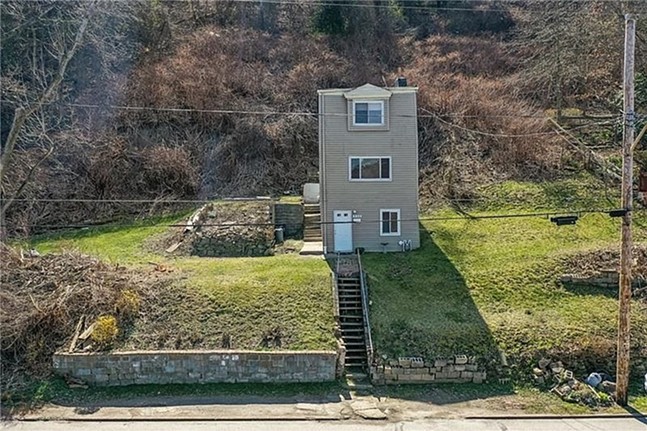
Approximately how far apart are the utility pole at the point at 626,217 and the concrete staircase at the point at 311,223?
11364 mm

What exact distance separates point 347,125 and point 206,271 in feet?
23.1

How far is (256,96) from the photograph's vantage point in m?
31.7

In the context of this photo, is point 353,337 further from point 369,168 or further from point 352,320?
point 369,168

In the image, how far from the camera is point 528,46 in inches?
1309

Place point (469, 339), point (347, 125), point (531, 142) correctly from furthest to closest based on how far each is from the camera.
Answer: point (531, 142)
point (347, 125)
point (469, 339)

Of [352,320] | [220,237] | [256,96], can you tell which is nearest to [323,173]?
[220,237]

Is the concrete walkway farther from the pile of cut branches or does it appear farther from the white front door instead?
the pile of cut branches

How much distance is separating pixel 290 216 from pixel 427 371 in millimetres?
10724

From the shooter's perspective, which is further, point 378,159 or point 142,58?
point 142,58

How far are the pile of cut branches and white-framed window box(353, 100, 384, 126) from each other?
859 cm

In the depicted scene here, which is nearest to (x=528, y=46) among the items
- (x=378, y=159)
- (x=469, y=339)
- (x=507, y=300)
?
(x=378, y=159)

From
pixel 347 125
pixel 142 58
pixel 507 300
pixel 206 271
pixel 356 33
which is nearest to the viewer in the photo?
pixel 507 300

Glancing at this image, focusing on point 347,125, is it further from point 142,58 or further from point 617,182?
point 142,58

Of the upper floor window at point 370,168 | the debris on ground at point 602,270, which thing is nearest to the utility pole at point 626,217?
the debris on ground at point 602,270
